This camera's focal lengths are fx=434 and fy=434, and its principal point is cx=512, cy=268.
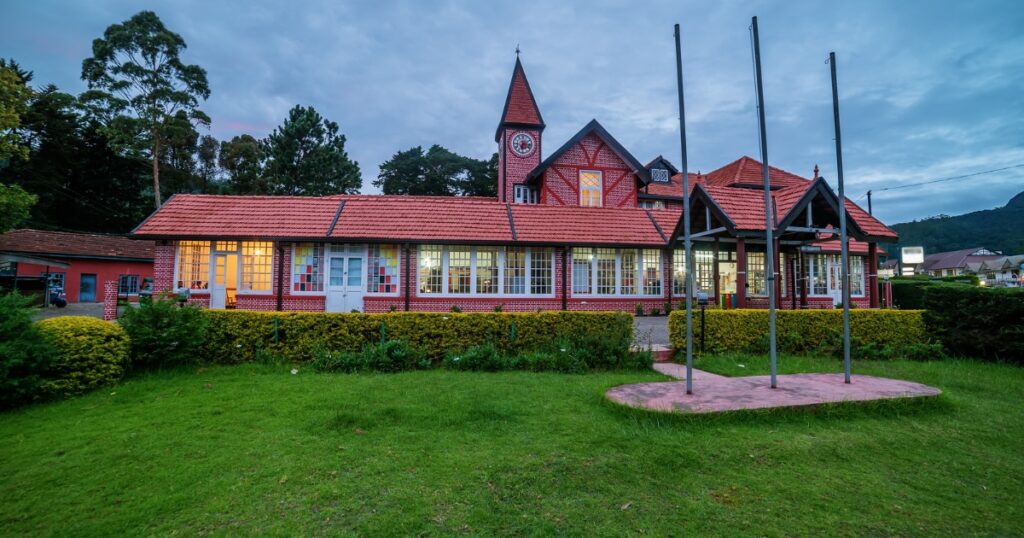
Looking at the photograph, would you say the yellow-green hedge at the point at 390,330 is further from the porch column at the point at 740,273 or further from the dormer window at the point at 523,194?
the dormer window at the point at 523,194

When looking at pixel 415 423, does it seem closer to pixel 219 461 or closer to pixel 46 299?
pixel 219 461

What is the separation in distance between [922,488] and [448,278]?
13.5m

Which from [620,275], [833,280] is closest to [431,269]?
[620,275]

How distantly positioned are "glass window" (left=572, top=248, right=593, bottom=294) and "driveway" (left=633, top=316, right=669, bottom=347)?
234cm

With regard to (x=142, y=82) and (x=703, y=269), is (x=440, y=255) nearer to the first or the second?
(x=703, y=269)

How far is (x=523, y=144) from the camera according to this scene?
25469mm

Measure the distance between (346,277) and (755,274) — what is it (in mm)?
15931

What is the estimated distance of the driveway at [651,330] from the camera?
1012 cm

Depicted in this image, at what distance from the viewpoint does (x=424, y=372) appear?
25.2ft

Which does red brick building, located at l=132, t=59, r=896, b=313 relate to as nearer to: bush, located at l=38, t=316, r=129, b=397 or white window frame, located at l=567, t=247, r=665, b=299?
white window frame, located at l=567, t=247, r=665, b=299

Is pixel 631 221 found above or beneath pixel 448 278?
above

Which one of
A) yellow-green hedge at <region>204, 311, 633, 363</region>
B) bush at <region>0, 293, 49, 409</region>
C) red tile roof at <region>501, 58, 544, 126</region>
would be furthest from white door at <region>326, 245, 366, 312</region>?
red tile roof at <region>501, 58, 544, 126</region>

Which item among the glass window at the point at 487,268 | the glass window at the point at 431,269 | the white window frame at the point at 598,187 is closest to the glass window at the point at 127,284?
the glass window at the point at 431,269

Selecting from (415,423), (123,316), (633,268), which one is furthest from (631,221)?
(123,316)
